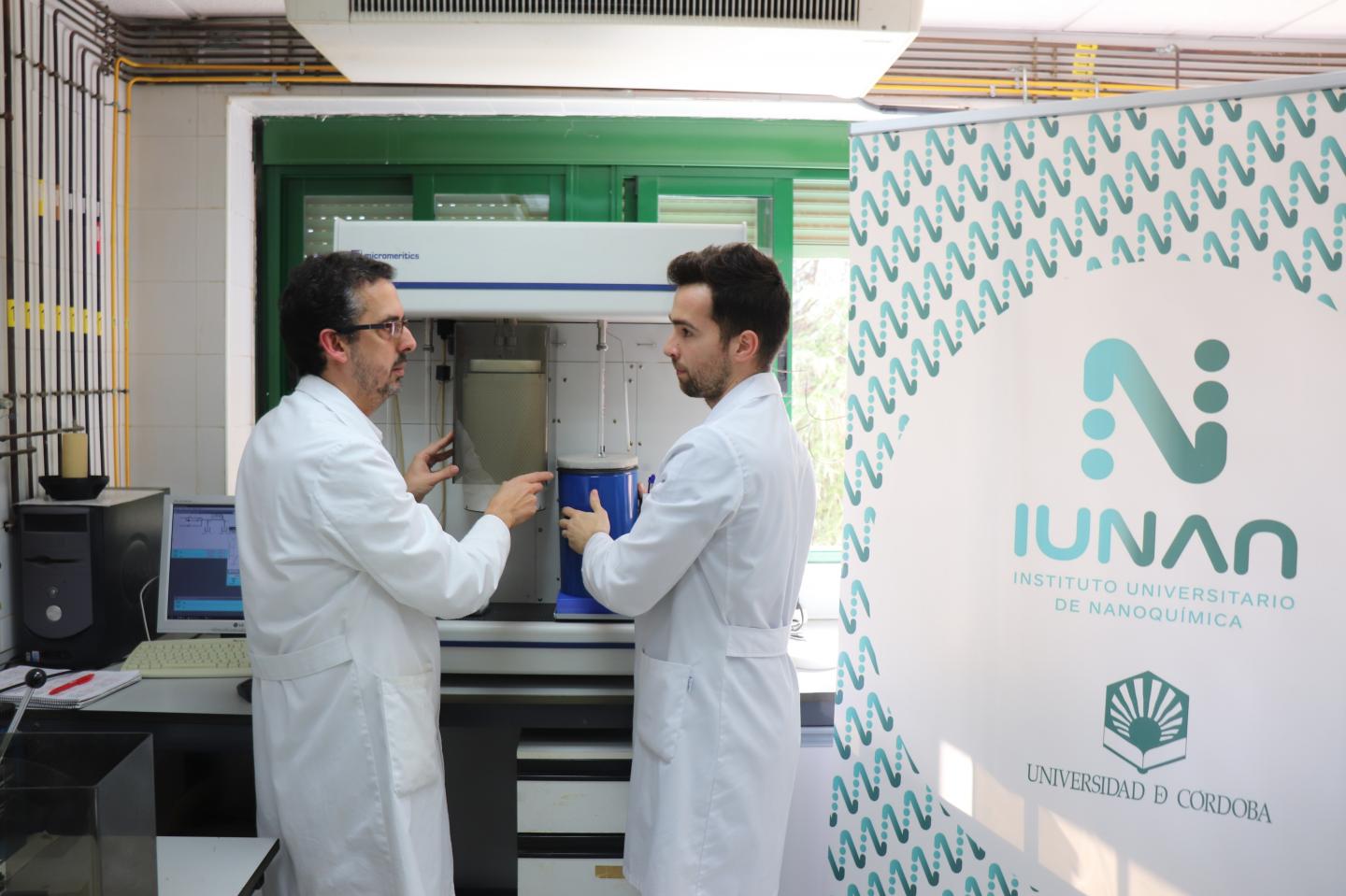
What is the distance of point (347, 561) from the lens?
1.58 meters

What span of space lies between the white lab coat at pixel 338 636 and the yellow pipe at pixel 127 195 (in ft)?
4.87

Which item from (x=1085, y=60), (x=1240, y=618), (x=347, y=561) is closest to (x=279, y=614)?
(x=347, y=561)

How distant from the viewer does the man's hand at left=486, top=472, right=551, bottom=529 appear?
185 centimetres

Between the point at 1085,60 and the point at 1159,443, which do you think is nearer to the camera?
the point at 1159,443

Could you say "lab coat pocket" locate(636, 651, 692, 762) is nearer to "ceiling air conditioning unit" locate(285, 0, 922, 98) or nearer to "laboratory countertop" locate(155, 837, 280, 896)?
→ "laboratory countertop" locate(155, 837, 280, 896)

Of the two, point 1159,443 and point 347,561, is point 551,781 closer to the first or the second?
point 347,561

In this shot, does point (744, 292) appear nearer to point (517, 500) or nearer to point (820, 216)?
point (517, 500)

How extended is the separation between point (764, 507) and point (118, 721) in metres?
1.45

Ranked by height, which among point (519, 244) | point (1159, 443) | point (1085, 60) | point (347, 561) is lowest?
point (347, 561)

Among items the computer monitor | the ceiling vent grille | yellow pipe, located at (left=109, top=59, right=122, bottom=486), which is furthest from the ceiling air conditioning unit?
the computer monitor

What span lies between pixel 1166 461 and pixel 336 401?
60.2 inches

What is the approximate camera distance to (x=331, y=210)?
10.1 feet

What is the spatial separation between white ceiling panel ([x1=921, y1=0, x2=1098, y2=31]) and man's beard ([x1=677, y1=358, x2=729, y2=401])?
139 cm

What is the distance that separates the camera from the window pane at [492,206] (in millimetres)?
3053
